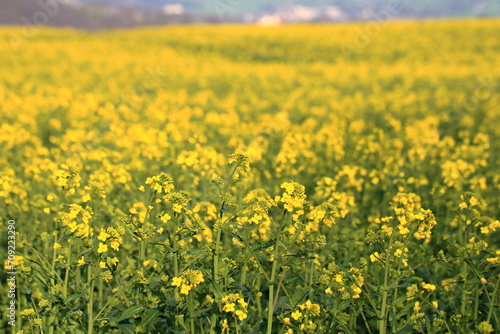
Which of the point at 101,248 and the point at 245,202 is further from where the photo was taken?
the point at 245,202

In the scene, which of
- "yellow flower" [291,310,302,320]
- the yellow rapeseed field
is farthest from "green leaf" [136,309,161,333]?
"yellow flower" [291,310,302,320]

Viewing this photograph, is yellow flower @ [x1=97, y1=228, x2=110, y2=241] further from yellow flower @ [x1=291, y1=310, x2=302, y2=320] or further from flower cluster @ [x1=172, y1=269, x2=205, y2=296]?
yellow flower @ [x1=291, y1=310, x2=302, y2=320]

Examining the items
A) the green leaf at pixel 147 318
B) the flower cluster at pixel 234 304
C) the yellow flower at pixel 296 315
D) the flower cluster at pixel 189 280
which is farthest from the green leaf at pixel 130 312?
the yellow flower at pixel 296 315

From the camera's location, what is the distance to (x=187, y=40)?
1228 inches

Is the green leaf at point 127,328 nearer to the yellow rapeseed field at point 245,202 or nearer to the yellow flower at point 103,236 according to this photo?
the yellow rapeseed field at point 245,202

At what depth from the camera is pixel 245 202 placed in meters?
3.89

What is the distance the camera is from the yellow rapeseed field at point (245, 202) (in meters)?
2.86

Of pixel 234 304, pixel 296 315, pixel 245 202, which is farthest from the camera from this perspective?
pixel 245 202

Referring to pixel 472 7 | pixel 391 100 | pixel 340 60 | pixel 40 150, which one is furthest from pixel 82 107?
pixel 472 7

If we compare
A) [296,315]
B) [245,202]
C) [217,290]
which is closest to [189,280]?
[217,290]

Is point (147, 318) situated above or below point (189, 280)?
below

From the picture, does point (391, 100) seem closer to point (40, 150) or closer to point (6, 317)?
point (40, 150)

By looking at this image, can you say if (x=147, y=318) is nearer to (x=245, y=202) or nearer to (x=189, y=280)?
(x=189, y=280)

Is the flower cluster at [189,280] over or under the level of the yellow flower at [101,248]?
under
